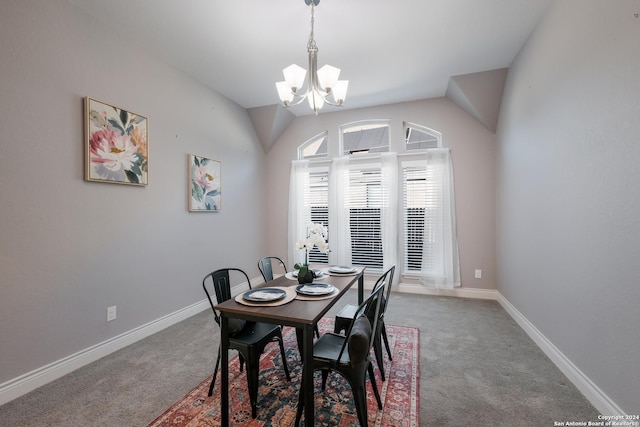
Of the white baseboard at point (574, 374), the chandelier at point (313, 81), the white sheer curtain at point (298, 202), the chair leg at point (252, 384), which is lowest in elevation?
the white baseboard at point (574, 374)

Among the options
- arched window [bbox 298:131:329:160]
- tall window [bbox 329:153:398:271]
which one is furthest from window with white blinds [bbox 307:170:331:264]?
arched window [bbox 298:131:329:160]

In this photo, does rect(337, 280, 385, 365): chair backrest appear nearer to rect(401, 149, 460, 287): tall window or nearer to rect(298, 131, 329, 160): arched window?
rect(401, 149, 460, 287): tall window

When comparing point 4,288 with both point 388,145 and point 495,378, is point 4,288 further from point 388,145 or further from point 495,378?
point 388,145

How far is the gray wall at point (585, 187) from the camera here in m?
1.55

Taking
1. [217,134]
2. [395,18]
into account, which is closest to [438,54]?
Answer: [395,18]

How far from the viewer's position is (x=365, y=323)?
1534 millimetres

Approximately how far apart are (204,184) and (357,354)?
3060 mm

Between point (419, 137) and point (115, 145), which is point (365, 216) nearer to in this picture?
point (419, 137)

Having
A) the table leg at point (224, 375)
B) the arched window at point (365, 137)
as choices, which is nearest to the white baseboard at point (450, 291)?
the arched window at point (365, 137)

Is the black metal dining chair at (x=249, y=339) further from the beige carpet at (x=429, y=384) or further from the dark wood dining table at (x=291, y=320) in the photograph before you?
the beige carpet at (x=429, y=384)

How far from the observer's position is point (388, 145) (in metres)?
4.59

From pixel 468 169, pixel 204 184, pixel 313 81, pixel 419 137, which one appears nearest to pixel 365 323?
pixel 313 81

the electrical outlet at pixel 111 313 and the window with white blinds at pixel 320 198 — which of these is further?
the window with white blinds at pixel 320 198

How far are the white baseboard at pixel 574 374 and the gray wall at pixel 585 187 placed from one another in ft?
0.15
